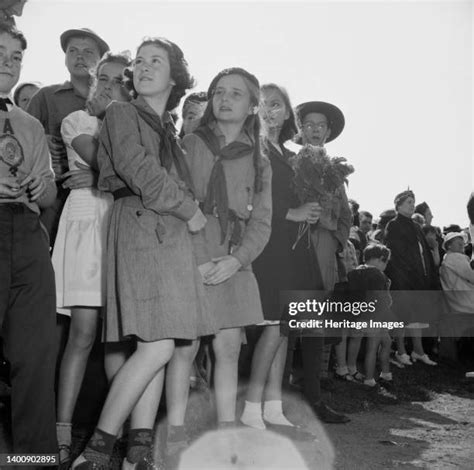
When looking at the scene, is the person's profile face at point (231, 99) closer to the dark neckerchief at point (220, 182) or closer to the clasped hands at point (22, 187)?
the dark neckerchief at point (220, 182)

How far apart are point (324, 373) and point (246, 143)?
2.88m

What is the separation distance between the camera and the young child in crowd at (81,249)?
3.47m

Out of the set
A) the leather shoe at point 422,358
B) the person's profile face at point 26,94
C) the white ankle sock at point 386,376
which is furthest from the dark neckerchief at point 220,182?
the leather shoe at point 422,358

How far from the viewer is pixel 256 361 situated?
432cm

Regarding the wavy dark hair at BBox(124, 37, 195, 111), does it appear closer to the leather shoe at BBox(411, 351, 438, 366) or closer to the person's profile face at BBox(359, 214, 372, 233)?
the leather shoe at BBox(411, 351, 438, 366)

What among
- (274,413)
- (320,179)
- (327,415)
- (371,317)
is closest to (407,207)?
(371,317)

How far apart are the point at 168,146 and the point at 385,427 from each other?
7.94ft

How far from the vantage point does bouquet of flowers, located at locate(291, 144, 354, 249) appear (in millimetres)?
4688

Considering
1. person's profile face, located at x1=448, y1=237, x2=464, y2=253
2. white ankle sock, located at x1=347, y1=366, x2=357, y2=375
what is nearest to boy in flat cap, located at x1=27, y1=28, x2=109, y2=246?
white ankle sock, located at x1=347, y1=366, x2=357, y2=375

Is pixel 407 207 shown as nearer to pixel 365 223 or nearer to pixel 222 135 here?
pixel 365 223

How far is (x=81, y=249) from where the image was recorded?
140 inches

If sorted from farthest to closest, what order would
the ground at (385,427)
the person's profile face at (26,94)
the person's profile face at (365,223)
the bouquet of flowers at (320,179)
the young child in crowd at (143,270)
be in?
the person's profile face at (365,223), the person's profile face at (26,94), the bouquet of flowers at (320,179), the ground at (385,427), the young child in crowd at (143,270)

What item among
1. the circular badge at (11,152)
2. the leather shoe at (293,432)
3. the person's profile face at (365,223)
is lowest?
the leather shoe at (293,432)

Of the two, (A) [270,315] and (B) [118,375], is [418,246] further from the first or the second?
(B) [118,375]
